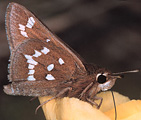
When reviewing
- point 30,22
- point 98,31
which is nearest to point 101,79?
point 30,22

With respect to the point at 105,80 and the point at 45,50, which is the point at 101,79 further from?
the point at 45,50

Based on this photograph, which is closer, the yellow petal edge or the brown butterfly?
the yellow petal edge

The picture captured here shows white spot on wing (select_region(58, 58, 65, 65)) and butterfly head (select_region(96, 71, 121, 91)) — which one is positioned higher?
white spot on wing (select_region(58, 58, 65, 65))

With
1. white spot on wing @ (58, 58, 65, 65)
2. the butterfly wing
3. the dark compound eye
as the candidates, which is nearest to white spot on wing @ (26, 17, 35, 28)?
the butterfly wing

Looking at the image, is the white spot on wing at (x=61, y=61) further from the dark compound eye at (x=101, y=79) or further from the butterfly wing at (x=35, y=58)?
the dark compound eye at (x=101, y=79)

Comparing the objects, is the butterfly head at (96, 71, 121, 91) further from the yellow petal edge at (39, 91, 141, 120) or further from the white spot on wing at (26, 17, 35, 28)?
the white spot on wing at (26, 17, 35, 28)

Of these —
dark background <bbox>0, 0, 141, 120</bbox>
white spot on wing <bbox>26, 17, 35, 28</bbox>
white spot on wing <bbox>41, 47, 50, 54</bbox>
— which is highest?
white spot on wing <bbox>26, 17, 35, 28</bbox>

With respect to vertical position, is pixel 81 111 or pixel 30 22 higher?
pixel 30 22
